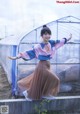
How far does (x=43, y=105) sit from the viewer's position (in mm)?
5168

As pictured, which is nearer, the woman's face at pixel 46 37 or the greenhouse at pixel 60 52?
Answer: the woman's face at pixel 46 37

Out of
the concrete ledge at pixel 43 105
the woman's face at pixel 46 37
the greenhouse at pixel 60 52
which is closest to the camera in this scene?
the concrete ledge at pixel 43 105

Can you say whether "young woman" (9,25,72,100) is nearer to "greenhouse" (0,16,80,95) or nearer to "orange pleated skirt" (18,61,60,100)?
"orange pleated skirt" (18,61,60,100)

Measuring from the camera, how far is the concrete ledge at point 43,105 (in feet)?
16.3

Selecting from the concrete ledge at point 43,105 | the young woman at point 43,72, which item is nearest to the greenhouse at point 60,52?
the young woman at point 43,72

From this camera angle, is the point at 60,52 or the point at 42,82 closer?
the point at 42,82

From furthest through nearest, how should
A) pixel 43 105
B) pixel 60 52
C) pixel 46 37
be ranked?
pixel 60 52
pixel 46 37
pixel 43 105

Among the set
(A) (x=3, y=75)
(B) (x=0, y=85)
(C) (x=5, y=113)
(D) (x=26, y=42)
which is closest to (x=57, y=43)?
(C) (x=5, y=113)

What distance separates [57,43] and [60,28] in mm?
3141

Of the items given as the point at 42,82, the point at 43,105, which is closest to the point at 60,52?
the point at 42,82

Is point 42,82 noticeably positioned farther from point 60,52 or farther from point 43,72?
point 60,52

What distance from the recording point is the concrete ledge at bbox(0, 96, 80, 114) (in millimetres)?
4980

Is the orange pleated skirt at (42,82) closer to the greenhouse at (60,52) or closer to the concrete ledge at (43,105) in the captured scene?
the concrete ledge at (43,105)

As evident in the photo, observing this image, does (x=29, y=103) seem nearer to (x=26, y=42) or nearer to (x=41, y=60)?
(x=41, y=60)
